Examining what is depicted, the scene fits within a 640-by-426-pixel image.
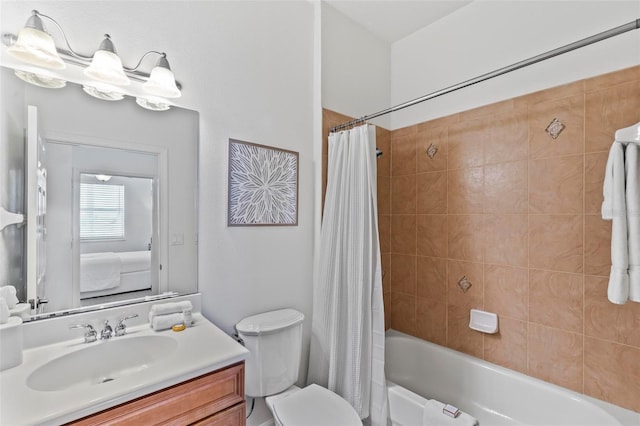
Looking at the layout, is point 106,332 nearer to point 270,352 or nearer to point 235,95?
point 270,352

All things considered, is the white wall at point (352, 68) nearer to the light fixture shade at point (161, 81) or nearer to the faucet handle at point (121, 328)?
the light fixture shade at point (161, 81)

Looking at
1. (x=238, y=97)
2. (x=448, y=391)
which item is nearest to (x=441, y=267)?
(x=448, y=391)

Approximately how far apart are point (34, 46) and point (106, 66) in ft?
0.71

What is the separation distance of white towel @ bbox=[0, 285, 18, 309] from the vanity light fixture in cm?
78

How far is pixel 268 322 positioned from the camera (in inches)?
64.3

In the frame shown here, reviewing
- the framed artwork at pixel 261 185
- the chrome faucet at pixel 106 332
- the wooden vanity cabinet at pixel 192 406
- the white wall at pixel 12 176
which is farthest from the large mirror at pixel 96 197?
the wooden vanity cabinet at pixel 192 406

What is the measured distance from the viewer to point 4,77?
1.10 metres

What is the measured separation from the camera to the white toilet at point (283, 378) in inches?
56.6

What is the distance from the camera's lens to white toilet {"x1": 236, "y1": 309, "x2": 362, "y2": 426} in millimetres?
1438

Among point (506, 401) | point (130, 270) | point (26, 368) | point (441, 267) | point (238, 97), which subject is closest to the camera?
point (26, 368)

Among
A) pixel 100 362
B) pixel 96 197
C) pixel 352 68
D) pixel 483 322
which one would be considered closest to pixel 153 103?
pixel 96 197

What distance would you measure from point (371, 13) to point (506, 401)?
2.76 meters

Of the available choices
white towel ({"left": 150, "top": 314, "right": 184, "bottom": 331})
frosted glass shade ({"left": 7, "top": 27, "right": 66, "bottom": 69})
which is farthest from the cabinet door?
frosted glass shade ({"left": 7, "top": 27, "right": 66, "bottom": 69})

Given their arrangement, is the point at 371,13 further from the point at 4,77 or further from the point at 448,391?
the point at 448,391
